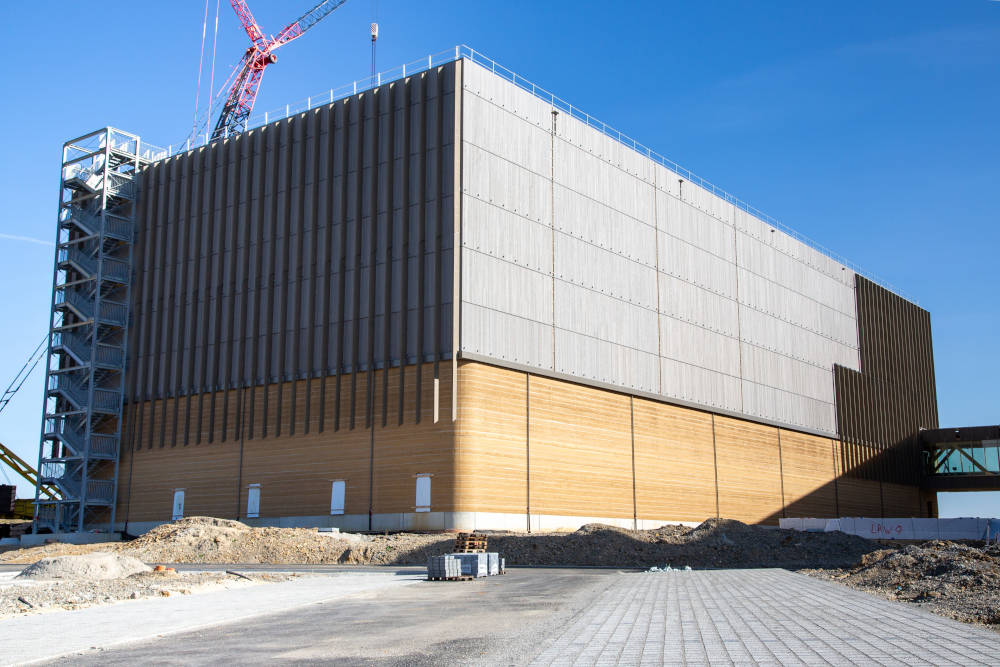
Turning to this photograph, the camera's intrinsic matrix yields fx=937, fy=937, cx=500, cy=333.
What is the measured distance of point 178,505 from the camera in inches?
2130

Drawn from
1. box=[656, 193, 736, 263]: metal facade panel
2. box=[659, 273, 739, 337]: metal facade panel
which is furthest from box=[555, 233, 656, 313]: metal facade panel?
box=[656, 193, 736, 263]: metal facade panel

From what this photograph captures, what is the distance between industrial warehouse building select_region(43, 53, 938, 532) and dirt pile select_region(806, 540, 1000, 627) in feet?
71.2

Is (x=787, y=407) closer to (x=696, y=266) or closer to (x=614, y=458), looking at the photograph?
(x=696, y=266)

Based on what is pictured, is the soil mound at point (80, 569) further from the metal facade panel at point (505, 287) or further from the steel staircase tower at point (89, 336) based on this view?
the steel staircase tower at point (89, 336)

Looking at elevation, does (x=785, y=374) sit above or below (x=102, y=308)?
below

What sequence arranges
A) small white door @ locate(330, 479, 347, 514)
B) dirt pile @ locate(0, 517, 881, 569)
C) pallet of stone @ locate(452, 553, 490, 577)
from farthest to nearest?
small white door @ locate(330, 479, 347, 514) → dirt pile @ locate(0, 517, 881, 569) → pallet of stone @ locate(452, 553, 490, 577)

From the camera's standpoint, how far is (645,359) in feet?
183

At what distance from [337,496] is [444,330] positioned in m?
10.2

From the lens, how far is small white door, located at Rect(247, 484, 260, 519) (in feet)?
165

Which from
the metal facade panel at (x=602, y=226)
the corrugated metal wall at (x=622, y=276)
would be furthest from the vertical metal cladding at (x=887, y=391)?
the metal facade panel at (x=602, y=226)

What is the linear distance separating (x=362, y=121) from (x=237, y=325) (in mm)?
13776

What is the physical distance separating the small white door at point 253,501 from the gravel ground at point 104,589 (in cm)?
2204

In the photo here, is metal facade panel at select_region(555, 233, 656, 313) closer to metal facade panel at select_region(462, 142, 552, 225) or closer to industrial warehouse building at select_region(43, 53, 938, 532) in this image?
industrial warehouse building at select_region(43, 53, 938, 532)

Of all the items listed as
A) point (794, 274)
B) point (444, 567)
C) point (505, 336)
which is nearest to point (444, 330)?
point (505, 336)
